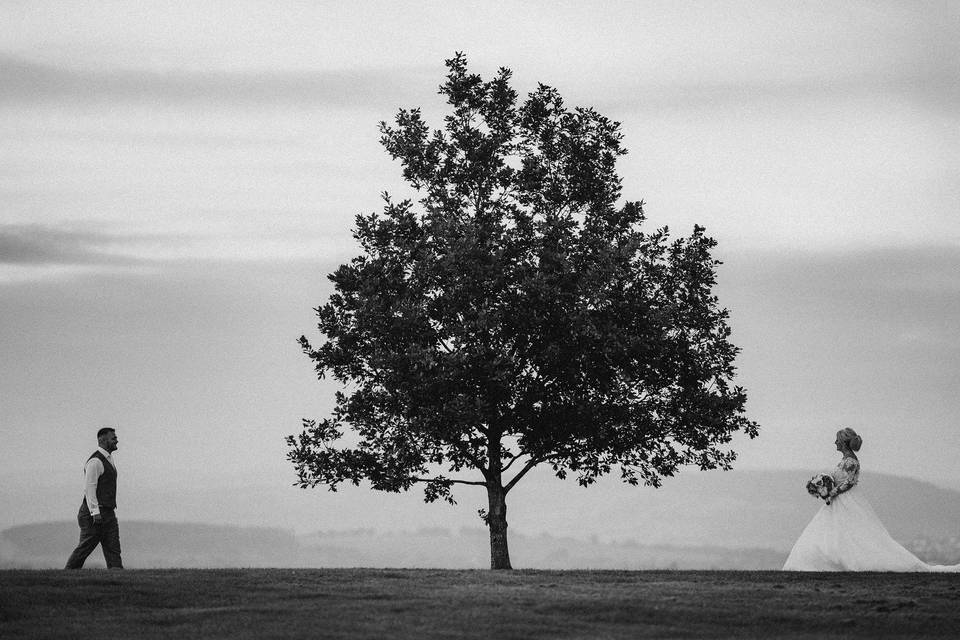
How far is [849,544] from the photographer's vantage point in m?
29.1

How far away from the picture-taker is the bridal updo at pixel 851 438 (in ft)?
99.6

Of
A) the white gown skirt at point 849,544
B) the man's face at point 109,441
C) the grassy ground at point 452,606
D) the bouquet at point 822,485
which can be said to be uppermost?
the man's face at point 109,441

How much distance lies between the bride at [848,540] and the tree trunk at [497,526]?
7813mm

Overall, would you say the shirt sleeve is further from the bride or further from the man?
the bride

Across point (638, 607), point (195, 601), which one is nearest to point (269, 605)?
point (195, 601)

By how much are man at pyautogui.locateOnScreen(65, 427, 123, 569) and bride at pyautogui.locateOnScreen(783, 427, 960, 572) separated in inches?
602

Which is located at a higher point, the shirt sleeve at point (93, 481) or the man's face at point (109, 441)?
the man's face at point (109, 441)

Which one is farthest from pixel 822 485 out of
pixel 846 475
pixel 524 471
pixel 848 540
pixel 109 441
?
pixel 109 441

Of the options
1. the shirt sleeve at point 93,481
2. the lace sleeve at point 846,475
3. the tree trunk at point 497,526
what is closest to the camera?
the shirt sleeve at point 93,481

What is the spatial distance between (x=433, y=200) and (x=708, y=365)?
29.2 feet

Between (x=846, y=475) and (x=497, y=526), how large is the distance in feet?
31.1

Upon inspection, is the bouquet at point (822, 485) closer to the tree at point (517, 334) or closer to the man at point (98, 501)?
the tree at point (517, 334)

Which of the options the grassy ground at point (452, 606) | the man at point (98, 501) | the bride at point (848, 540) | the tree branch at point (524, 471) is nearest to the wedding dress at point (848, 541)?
the bride at point (848, 540)

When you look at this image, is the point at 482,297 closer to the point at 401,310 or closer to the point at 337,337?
the point at 401,310
